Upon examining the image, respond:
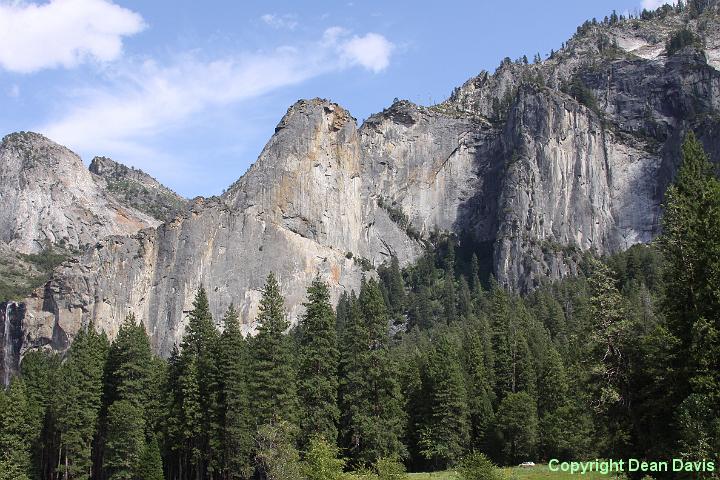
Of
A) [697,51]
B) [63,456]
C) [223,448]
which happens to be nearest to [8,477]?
[63,456]

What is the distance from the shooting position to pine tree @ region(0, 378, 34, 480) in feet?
190

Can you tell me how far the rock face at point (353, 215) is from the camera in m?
148

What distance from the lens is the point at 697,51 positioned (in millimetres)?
196000

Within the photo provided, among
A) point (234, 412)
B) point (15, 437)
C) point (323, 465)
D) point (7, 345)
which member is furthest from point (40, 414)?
point (7, 345)

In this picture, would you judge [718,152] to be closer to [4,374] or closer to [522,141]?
[522,141]

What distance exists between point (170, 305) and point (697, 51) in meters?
146

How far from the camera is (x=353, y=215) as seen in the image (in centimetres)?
18050

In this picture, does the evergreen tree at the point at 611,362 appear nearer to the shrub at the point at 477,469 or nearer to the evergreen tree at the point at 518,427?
the shrub at the point at 477,469

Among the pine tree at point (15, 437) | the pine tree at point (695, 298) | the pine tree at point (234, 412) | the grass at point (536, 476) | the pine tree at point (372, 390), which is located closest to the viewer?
the pine tree at point (695, 298)

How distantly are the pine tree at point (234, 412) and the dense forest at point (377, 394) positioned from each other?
140mm

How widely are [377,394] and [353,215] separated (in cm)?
12932

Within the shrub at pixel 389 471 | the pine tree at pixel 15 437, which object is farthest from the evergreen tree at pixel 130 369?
the shrub at pixel 389 471

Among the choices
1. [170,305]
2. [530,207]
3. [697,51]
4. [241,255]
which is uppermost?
[697,51]

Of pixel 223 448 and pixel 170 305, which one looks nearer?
pixel 223 448
